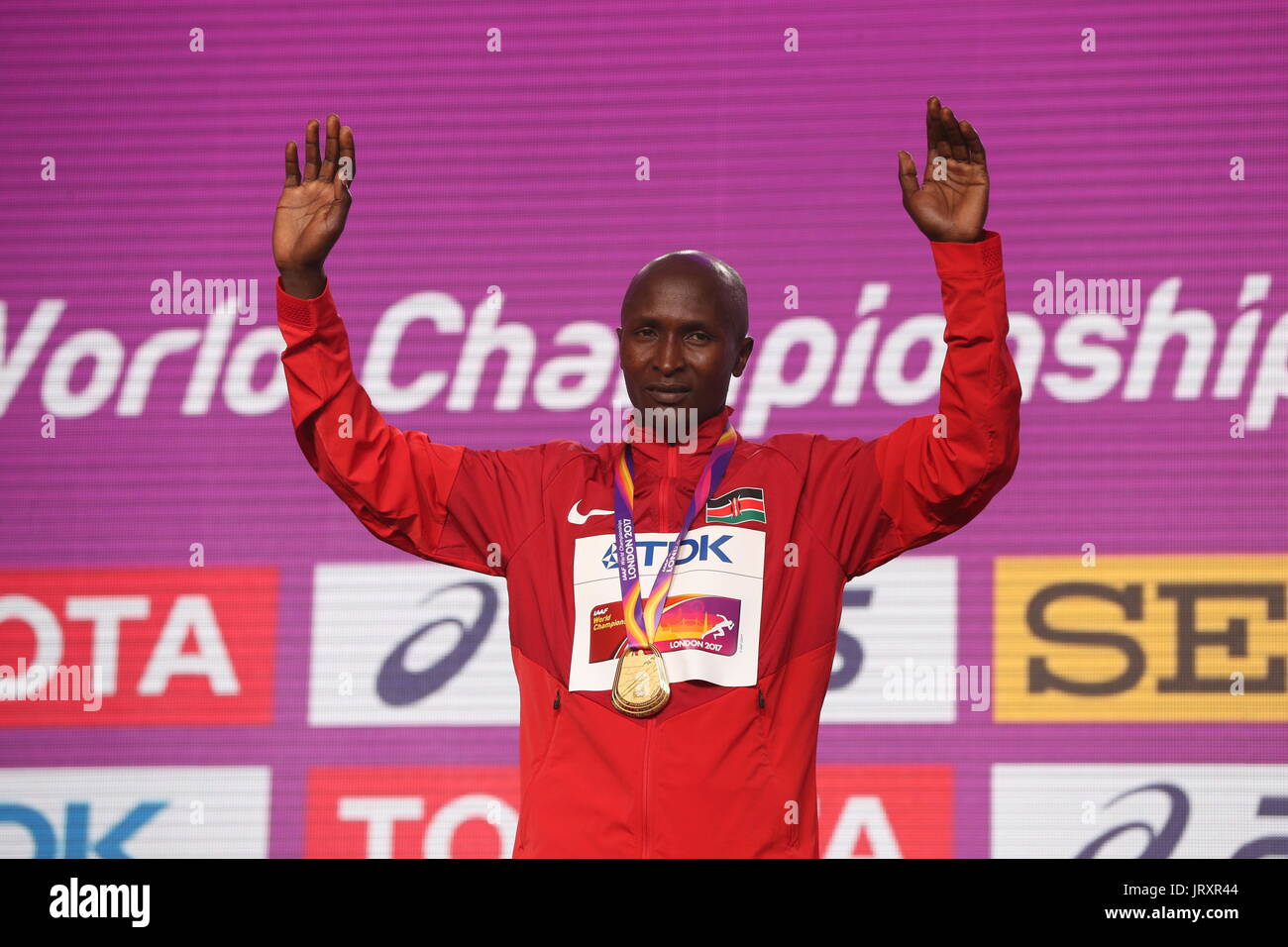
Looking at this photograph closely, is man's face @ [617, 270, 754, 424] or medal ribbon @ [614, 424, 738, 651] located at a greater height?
man's face @ [617, 270, 754, 424]

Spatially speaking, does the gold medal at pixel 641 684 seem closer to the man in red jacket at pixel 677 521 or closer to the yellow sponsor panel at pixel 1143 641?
the man in red jacket at pixel 677 521

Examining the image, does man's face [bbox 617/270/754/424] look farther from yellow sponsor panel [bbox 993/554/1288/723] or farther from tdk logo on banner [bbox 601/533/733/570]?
yellow sponsor panel [bbox 993/554/1288/723]

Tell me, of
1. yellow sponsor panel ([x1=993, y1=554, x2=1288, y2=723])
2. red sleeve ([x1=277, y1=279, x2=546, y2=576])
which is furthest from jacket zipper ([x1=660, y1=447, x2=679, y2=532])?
yellow sponsor panel ([x1=993, y1=554, x2=1288, y2=723])

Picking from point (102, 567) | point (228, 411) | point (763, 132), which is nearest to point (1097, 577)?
point (763, 132)

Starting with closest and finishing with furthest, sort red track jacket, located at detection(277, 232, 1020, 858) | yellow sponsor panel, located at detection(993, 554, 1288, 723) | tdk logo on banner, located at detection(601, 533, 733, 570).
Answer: red track jacket, located at detection(277, 232, 1020, 858), tdk logo on banner, located at detection(601, 533, 733, 570), yellow sponsor panel, located at detection(993, 554, 1288, 723)

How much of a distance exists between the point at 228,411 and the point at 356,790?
0.98m

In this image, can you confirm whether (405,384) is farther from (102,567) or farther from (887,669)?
(887,669)

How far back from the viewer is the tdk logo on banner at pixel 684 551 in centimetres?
200

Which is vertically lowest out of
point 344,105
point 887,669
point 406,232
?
point 887,669

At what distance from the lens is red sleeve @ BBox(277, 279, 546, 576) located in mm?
1963

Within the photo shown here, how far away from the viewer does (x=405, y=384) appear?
384cm

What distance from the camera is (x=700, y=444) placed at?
209 centimetres

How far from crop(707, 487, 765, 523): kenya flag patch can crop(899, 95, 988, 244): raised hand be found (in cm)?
40

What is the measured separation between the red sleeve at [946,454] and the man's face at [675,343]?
18 centimetres
